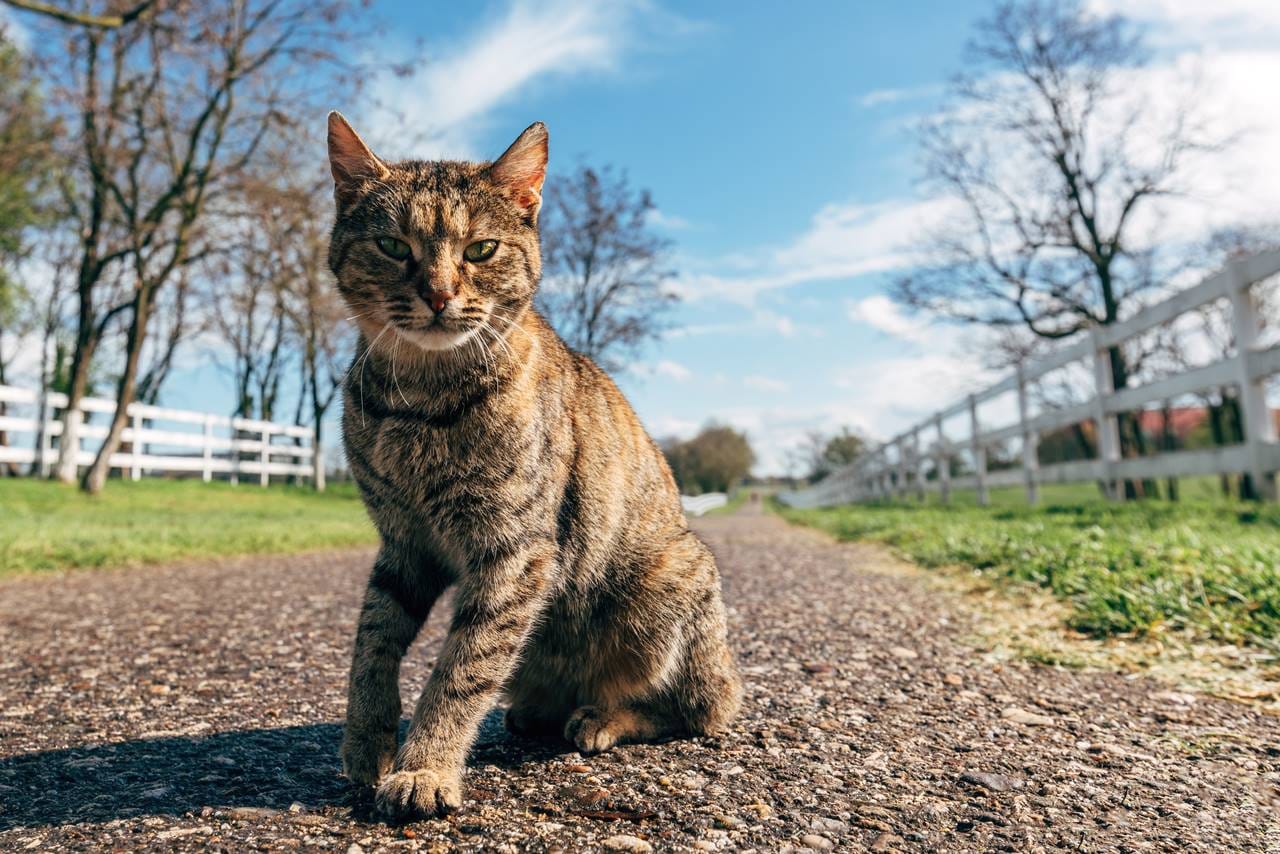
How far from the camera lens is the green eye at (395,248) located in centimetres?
243

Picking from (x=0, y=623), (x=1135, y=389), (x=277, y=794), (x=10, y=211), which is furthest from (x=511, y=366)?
(x=10, y=211)

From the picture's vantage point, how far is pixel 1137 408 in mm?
9055

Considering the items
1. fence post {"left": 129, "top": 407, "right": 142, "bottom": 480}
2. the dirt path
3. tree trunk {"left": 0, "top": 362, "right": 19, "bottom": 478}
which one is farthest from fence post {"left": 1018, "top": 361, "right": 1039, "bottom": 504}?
tree trunk {"left": 0, "top": 362, "right": 19, "bottom": 478}

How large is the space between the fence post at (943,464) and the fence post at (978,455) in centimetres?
91

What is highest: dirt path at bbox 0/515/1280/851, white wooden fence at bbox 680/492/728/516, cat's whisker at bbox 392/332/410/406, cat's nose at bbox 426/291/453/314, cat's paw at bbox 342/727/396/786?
cat's nose at bbox 426/291/453/314

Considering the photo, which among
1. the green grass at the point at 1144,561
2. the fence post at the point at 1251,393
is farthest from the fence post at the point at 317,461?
the fence post at the point at 1251,393

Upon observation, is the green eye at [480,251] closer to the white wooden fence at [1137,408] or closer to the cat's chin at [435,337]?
the cat's chin at [435,337]

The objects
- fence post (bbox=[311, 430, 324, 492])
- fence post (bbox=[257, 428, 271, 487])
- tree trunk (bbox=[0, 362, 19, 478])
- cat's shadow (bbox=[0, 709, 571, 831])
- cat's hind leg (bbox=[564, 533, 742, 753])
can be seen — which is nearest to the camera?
cat's shadow (bbox=[0, 709, 571, 831])

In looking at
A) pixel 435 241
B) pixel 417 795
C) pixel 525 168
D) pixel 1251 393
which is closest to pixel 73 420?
pixel 525 168

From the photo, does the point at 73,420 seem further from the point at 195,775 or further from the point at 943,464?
the point at 195,775

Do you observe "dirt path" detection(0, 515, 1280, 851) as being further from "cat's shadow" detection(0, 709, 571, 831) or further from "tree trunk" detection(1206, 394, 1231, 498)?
"tree trunk" detection(1206, 394, 1231, 498)

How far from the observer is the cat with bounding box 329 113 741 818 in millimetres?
2266

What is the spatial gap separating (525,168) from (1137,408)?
864cm

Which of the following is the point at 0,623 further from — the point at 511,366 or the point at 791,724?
the point at 791,724
